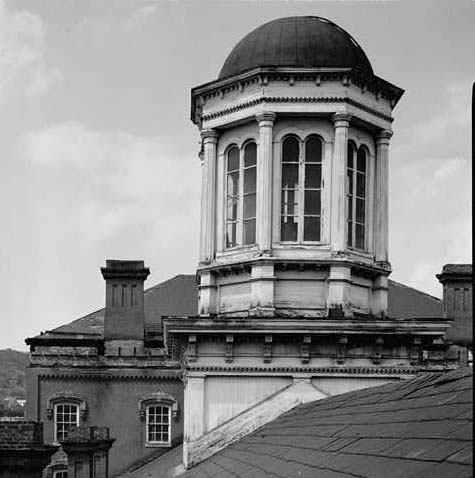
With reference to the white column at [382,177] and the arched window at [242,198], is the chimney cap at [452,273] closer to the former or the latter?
the white column at [382,177]

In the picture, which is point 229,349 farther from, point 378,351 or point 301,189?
point 301,189

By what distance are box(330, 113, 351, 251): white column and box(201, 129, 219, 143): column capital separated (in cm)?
193

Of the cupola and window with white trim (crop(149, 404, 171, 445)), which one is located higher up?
the cupola

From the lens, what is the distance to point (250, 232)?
18.4 m

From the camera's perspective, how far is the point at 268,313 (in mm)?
17578

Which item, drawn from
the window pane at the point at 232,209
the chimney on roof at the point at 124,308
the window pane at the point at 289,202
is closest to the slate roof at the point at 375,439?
the window pane at the point at 289,202

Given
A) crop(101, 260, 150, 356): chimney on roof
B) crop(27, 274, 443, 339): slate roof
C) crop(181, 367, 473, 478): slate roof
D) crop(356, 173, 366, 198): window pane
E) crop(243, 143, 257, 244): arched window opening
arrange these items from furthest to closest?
crop(27, 274, 443, 339): slate roof → crop(101, 260, 150, 356): chimney on roof → crop(356, 173, 366, 198): window pane → crop(243, 143, 257, 244): arched window opening → crop(181, 367, 473, 478): slate roof

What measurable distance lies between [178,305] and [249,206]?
3266 centimetres

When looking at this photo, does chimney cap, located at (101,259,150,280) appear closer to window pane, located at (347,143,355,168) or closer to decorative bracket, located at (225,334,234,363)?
window pane, located at (347,143,355,168)

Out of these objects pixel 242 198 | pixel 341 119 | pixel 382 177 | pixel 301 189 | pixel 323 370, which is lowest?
pixel 323 370

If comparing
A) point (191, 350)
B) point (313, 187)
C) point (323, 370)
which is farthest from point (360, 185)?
point (191, 350)

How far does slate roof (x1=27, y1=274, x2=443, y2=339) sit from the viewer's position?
49.3 metres

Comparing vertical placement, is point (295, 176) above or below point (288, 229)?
above

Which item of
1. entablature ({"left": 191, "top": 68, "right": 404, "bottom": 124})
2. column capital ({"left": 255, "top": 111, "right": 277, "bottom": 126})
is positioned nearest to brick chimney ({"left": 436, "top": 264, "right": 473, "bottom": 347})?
entablature ({"left": 191, "top": 68, "right": 404, "bottom": 124})
